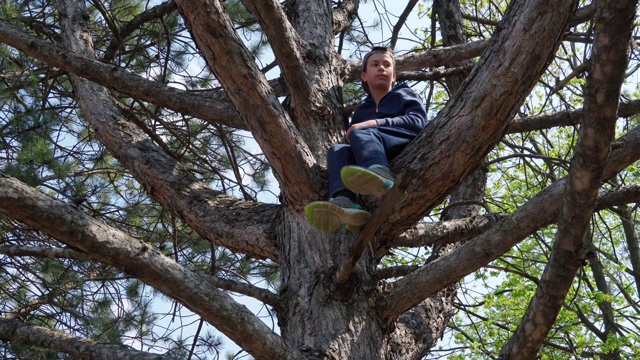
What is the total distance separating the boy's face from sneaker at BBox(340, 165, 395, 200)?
104 centimetres

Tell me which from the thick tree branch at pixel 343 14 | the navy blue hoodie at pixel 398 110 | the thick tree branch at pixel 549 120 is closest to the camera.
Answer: the navy blue hoodie at pixel 398 110

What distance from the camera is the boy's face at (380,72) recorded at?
3725mm

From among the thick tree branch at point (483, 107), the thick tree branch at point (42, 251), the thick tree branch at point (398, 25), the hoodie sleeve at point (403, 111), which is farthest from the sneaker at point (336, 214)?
the thick tree branch at point (398, 25)

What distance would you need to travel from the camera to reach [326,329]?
113 inches

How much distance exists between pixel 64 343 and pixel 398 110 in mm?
1807

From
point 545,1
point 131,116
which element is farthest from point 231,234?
point 545,1

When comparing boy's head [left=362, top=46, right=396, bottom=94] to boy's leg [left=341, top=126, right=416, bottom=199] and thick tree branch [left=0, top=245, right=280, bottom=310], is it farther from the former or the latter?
thick tree branch [left=0, top=245, right=280, bottom=310]

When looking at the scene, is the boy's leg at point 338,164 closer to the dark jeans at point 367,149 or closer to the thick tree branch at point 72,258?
the dark jeans at point 367,149

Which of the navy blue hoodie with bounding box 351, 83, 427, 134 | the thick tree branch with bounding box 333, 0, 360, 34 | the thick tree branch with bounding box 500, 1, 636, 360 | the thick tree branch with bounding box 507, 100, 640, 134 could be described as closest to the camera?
the thick tree branch with bounding box 500, 1, 636, 360

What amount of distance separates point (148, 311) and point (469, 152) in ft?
11.3

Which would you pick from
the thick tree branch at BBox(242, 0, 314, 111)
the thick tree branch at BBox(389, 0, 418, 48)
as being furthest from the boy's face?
the thick tree branch at BBox(389, 0, 418, 48)

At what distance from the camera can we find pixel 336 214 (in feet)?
8.96

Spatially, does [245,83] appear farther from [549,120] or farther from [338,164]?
[549,120]

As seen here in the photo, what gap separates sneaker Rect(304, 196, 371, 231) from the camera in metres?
2.71
